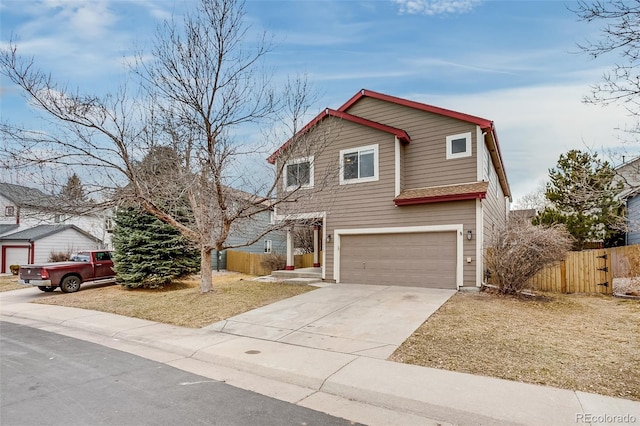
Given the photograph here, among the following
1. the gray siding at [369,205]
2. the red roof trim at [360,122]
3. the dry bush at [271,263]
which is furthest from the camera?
the dry bush at [271,263]

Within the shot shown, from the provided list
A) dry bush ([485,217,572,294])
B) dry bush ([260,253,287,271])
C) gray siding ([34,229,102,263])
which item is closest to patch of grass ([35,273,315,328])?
dry bush ([485,217,572,294])

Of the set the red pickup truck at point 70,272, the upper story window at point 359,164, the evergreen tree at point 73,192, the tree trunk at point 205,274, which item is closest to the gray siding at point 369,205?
the upper story window at point 359,164

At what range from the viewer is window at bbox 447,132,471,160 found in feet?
39.9

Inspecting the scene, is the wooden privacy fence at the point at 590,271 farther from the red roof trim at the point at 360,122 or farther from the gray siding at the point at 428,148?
the red roof trim at the point at 360,122

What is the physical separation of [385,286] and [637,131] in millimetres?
8609

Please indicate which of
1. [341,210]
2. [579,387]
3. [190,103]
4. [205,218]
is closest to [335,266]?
[341,210]

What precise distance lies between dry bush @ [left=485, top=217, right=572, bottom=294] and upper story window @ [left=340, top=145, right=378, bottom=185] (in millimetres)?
4862

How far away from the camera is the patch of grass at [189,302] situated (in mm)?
8750

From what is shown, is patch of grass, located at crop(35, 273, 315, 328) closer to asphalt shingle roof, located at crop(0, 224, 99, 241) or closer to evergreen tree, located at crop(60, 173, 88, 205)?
evergreen tree, located at crop(60, 173, 88, 205)

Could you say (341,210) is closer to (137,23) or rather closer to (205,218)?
(205,218)

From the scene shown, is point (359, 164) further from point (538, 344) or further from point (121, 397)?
point (121, 397)

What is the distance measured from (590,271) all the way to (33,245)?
29285 mm

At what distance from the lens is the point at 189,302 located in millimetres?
10180

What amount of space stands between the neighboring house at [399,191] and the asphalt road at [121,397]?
668cm
